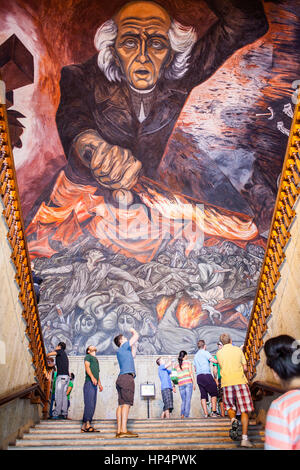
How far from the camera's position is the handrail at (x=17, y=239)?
518 centimetres

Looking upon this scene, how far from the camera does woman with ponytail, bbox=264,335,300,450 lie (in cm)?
228

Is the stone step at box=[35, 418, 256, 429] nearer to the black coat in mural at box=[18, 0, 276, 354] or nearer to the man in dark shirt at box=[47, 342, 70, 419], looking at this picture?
the man in dark shirt at box=[47, 342, 70, 419]

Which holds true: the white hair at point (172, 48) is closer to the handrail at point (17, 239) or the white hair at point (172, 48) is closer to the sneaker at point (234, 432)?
the handrail at point (17, 239)

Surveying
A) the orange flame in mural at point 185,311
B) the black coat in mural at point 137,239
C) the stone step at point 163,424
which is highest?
the black coat in mural at point 137,239

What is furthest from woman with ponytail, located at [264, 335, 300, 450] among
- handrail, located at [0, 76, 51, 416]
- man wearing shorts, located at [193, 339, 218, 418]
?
man wearing shorts, located at [193, 339, 218, 418]

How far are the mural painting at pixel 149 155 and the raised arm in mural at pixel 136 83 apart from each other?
0.12ft

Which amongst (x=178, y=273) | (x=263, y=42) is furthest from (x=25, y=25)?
(x=178, y=273)

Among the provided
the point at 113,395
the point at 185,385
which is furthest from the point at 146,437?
the point at 113,395

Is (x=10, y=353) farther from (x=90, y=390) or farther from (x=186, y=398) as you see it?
(x=186, y=398)

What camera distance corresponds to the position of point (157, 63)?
13445mm

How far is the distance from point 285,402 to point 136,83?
42.1ft

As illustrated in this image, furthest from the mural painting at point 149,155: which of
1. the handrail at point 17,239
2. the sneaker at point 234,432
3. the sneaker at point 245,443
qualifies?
the sneaker at point 245,443
